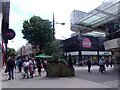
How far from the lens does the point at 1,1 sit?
44.5 feet

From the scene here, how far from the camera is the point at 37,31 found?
1168 inches

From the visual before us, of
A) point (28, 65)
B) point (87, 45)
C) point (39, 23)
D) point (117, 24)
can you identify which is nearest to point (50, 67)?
point (28, 65)

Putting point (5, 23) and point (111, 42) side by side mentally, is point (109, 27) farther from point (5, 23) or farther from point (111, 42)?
point (5, 23)

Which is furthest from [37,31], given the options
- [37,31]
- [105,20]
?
[105,20]

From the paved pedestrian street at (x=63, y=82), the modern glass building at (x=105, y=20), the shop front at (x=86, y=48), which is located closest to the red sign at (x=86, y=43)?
the shop front at (x=86, y=48)

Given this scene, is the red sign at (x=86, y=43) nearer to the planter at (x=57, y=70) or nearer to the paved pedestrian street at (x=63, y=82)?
the planter at (x=57, y=70)

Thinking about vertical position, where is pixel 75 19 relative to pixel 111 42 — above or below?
above

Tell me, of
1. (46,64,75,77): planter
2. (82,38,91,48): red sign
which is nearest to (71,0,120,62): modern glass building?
(46,64,75,77): planter

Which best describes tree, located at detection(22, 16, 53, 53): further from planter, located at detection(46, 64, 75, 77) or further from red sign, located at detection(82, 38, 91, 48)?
planter, located at detection(46, 64, 75, 77)

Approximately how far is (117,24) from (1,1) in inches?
583

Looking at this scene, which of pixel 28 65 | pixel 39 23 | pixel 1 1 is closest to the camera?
pixel 28 65

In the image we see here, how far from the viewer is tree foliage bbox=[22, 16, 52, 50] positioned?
1172 inches

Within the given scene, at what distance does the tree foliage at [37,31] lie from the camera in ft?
97.7

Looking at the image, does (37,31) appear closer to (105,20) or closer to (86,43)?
(86,43)
